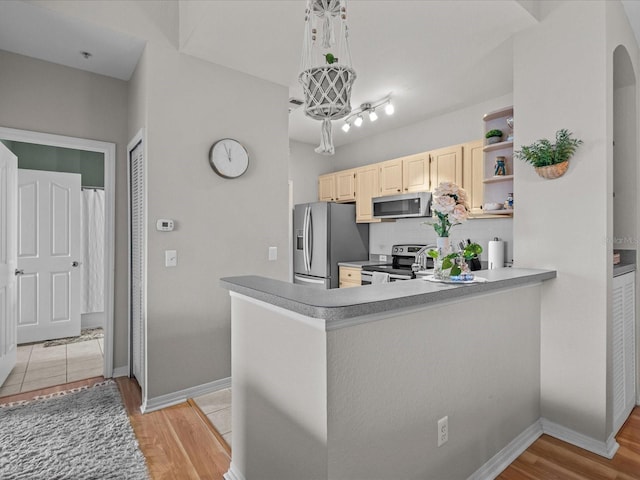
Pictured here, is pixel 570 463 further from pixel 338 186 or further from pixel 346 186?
pixel 338 186

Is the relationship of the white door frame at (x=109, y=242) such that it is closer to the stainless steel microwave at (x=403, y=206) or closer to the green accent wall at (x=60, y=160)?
the green accent wall at (x=60, y=160)

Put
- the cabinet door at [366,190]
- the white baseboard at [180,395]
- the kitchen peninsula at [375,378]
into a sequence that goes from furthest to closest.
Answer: the cabinet door at [366,190], the white baseboard at [180,395], the kitchen peninsula at [375,378]

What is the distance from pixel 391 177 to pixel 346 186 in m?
0.81

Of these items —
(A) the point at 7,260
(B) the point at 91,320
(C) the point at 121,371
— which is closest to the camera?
(A) the point at 7,260

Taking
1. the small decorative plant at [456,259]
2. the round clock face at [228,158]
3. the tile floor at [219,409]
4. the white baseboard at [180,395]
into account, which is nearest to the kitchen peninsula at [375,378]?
the small decorative plant at [456,259]

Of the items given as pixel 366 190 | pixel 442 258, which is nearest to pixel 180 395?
pixel 442 258

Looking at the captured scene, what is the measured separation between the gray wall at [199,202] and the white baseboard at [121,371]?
2.58 ft

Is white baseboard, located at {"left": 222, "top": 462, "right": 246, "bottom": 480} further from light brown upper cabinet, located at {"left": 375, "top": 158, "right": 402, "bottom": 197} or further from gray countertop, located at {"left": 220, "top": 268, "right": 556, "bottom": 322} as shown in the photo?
light brown upper cabinet, located at {"left": 375, "top": 158, "right": 402, "bottom": 197}

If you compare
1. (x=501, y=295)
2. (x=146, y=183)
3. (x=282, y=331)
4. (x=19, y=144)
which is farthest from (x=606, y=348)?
(x=19, y=144)

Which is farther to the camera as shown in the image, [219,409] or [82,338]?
Result: [82,338]

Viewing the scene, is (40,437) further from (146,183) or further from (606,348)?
→ (606,348)

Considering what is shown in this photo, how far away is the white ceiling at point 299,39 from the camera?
2.18m

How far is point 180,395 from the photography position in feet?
8.78

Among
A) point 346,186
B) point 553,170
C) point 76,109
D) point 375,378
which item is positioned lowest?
point 375,378
